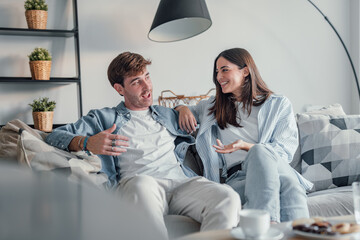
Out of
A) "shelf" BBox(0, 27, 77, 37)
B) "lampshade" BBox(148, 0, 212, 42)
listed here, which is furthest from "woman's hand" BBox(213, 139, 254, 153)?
"shelf" BBox(0, 27, 77, 37)

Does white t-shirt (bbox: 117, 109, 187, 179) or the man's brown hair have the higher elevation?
the man's brown hair

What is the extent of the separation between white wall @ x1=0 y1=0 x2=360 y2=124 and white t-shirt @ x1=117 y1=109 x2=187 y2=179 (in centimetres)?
147

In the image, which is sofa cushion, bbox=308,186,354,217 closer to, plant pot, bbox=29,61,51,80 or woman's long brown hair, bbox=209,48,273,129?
woman's long brown hair, bbox=209,48,273,129

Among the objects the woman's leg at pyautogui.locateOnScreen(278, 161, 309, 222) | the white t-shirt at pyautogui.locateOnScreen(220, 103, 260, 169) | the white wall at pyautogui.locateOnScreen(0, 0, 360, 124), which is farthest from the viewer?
the white wall at pyautogui.locateOnScreen(0, 0, 360, 124)

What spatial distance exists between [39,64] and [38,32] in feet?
0.88

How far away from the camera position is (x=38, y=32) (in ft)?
10.6

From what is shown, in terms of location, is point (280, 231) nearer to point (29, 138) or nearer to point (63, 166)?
point (63, 166)

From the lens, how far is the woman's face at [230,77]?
225cm

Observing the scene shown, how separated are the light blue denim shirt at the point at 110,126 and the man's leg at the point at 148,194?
219mm

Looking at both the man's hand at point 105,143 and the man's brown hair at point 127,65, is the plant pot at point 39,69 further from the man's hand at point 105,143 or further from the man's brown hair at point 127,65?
the man's hand at point 105,143

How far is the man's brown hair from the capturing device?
222 cm

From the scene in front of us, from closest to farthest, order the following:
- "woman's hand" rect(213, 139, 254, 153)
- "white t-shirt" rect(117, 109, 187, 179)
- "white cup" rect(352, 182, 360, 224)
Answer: "white cup" rect(352, 182, 360, 224) → "woman's hand" rect(213, 139, 254, 153) → "white t-shirt" rect(117, 109, 187, 179)

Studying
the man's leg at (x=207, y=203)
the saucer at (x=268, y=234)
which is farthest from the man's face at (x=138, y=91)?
the saucer at (x=268, y=234)

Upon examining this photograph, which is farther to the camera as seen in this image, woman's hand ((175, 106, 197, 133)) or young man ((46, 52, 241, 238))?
woman's hand ((175, 106, 197, 133))
